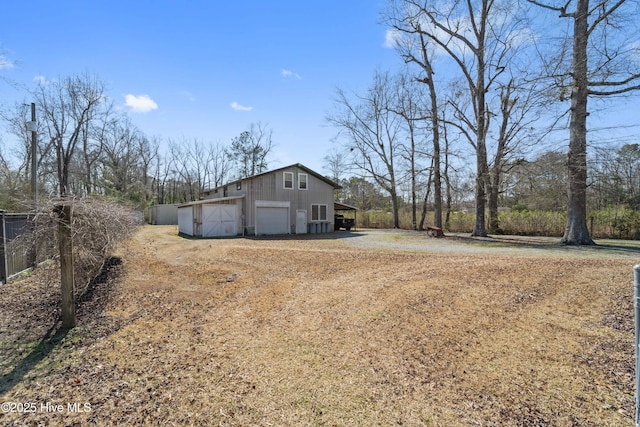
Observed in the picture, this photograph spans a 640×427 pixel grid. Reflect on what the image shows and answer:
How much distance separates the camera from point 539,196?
19688 millimetres

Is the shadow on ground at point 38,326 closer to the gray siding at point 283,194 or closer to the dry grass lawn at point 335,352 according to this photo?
the dry grass lawn at point 335,352

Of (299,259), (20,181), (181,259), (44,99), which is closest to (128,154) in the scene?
(44,99)

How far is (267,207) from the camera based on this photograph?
64.5 feet

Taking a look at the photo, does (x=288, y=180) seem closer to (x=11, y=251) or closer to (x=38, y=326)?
(x=11, y=251)

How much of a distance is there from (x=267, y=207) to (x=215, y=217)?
331cm

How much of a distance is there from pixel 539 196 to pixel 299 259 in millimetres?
18270

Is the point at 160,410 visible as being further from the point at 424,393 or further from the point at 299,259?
the point at 299,259

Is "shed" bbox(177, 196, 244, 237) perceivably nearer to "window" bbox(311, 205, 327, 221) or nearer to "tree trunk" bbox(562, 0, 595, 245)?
"window" bbox(311, 205, 327, 221)

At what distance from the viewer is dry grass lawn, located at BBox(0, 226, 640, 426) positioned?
8.70ft

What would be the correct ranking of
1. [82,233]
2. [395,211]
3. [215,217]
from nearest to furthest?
[82,233]
[215,217]
[395,211]

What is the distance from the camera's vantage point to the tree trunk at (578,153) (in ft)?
40.9

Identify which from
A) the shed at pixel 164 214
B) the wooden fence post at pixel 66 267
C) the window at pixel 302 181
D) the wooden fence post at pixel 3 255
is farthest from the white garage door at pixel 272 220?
the shed at pixel 164 214

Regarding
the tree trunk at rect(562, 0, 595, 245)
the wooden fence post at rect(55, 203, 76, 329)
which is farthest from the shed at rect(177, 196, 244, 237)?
the tree trunk at rect(562, 0, 595, 245)

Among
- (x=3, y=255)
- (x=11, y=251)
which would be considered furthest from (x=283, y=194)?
(x=3, y=255)
